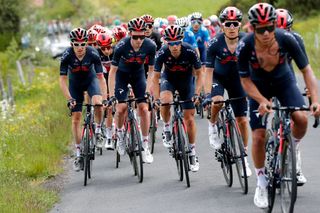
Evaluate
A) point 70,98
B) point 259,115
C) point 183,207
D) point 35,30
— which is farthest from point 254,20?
point 35,30

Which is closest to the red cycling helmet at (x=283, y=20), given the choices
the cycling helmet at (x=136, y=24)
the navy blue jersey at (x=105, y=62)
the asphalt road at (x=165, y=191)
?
the asphalt road at (x=165, y=191)

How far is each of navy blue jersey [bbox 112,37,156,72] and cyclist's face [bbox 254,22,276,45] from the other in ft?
16.9

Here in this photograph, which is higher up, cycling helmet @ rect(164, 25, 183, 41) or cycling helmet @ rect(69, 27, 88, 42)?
cycling helmet @ rect(69, 27, 88, 42)

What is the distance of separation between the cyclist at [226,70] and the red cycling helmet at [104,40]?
4.47 m

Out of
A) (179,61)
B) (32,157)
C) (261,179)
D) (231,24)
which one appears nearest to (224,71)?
(231,24)

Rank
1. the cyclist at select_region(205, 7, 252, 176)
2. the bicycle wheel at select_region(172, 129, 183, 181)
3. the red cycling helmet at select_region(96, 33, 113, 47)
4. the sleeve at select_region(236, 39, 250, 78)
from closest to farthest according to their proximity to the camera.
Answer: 1. the sleeve at select_region(236, 39, 250, 78)
2. the cyclist at select_region(205, 7, 252, 176)
3. the bicycle wheel at select_region(172, 129, 183, 181)
4. the red cycling helmet at select_region(96, 33, 113, 47)

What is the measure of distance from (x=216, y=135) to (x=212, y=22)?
1818 centimetres

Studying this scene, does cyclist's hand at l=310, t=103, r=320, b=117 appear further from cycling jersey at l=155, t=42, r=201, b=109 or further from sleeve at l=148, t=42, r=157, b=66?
sleeve at l=148, t=42, r=157, b=66

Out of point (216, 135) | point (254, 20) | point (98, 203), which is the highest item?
point (254, 20)

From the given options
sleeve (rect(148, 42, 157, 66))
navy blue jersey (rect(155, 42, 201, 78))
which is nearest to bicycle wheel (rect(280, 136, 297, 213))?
navy blue jersey (rect(155, 42, 201, 78))

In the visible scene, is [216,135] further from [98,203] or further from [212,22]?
[212,22]

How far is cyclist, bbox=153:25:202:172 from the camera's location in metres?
12.5

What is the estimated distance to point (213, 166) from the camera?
14.0 metres

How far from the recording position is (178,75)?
13141 mm
